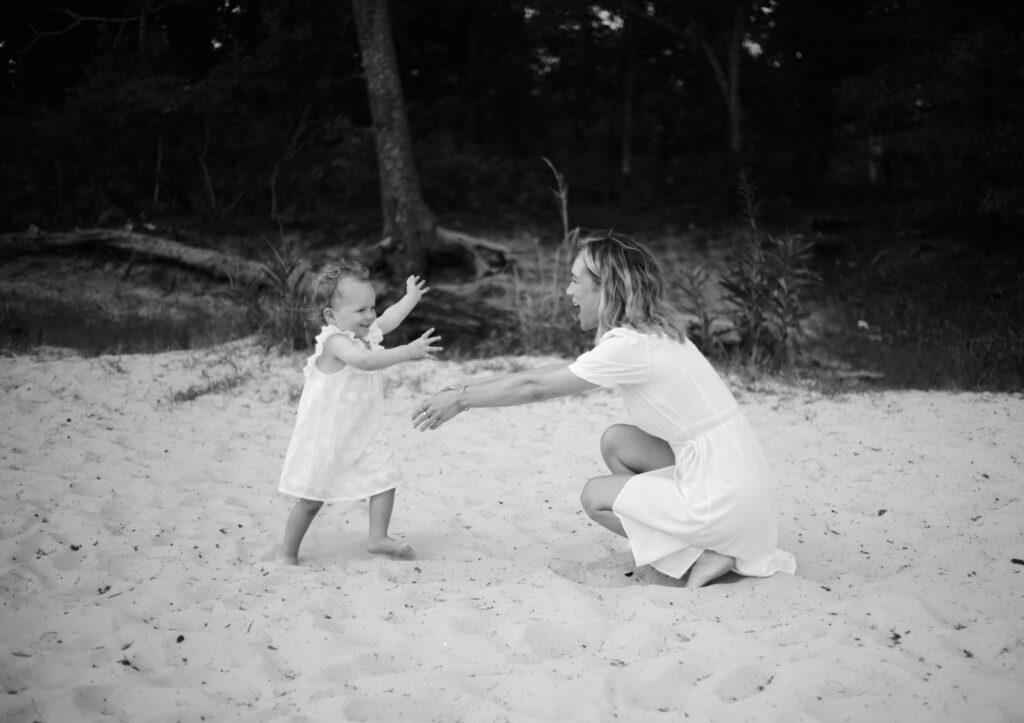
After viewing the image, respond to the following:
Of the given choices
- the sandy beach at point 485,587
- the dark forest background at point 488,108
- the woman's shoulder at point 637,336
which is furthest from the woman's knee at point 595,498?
the dark forest background at point 488,108

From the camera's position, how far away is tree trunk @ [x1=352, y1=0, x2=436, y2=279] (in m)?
11.2

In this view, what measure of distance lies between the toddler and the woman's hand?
296 mm

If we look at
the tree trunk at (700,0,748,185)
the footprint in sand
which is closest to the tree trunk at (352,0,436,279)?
the tree trunk at (700,0,748,185)

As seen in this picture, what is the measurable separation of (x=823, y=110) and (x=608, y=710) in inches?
703

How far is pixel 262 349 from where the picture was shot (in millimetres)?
8148

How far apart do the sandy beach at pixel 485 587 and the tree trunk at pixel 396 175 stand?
17.1 ft

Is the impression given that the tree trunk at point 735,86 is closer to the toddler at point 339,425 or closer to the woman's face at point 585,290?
the woman's face at point 585,290

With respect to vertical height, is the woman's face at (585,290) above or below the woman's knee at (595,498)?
above

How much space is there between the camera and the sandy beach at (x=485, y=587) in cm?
287

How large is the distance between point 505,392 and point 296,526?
1.16 metres

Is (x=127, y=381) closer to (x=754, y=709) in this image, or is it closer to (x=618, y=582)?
(x=618, y=582)

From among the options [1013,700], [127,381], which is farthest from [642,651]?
[127,381]

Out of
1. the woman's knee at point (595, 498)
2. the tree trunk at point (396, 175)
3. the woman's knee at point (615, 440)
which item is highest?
the tree trunk at point (396, 175)

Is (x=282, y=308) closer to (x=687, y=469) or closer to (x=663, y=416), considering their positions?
(x=663, y=416)
